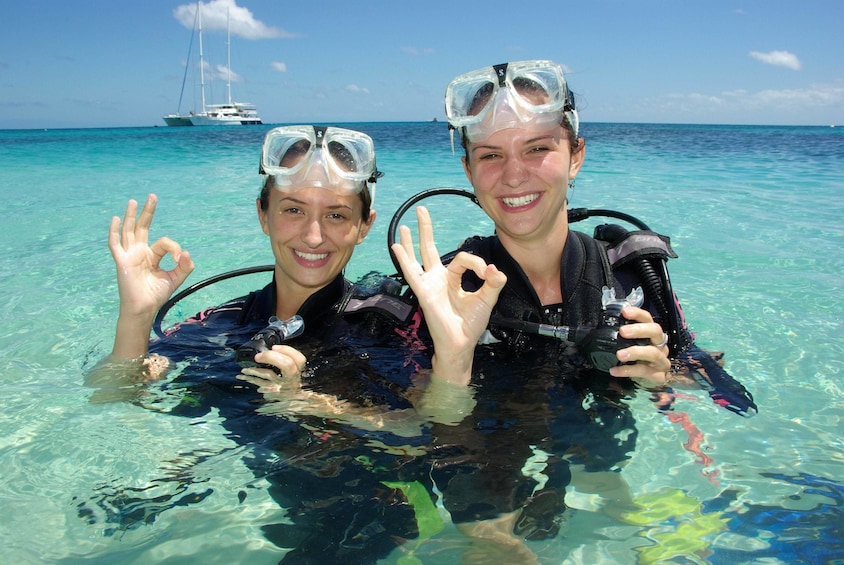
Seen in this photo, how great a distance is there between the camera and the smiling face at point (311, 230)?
2643mm

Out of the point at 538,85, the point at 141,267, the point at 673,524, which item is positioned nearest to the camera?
the point at 673,524

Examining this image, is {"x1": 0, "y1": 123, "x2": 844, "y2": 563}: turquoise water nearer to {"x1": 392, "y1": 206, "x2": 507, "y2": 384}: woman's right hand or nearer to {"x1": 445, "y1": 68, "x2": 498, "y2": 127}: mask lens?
{"x1": 392, "y1": 206, "x2": 507, "y2": 384}: woman's right hand

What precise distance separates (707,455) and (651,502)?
0.49 metres

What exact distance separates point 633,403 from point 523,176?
1.15 m

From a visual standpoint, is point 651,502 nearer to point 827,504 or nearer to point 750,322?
point 827,504

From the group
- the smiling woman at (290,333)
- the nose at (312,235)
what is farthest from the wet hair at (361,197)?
the nose at (312,235)

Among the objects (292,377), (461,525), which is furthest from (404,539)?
(292,377)

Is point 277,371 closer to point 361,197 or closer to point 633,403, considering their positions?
point 361,197

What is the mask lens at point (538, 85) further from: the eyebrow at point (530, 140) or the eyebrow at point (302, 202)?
the eyebrow at point (302, 202)

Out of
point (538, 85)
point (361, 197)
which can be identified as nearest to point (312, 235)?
point (361, 197)

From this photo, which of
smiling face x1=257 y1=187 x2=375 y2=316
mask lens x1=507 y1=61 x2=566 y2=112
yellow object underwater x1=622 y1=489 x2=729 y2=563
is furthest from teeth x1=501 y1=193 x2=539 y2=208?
yellow object underwater x1=622 y1=489 x2=729 y2=563

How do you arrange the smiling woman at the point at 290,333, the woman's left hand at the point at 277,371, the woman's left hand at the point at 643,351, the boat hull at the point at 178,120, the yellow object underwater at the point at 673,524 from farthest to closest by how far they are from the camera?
the boat hull at the point at 178,120, the smiling woman at the point at 290,333, the woman's left hand at the point at 277,371, the woman's left hand at the point at 643,351, the yellow object underwater at the point at 673,524

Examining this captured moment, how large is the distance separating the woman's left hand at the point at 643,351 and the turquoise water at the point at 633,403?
0.50 metres

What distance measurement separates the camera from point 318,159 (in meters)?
2.67
